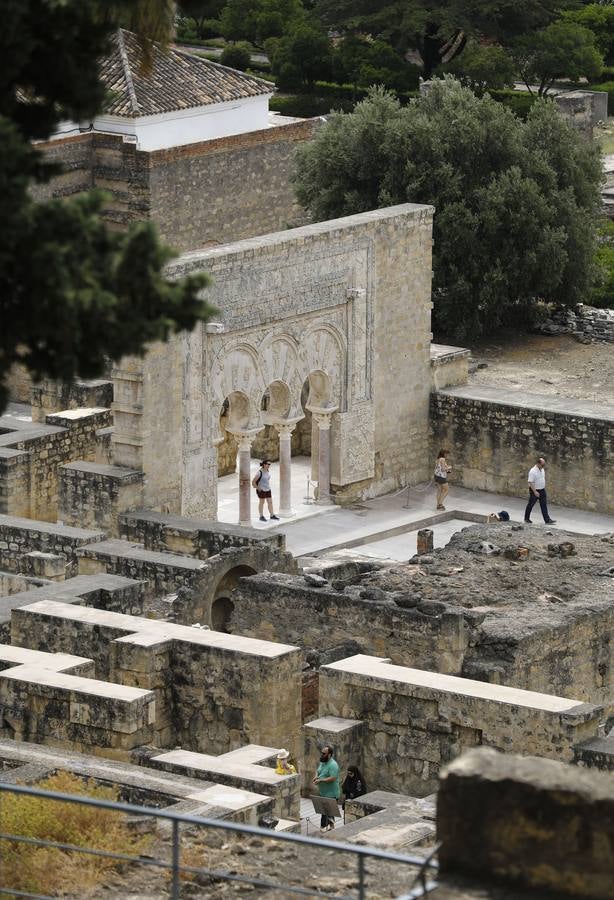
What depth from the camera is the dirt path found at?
1399 inches

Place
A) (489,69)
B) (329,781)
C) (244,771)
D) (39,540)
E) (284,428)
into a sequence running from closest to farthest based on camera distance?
(244,771) < (329,781) < (39,540) < (284,428) < (489,69)

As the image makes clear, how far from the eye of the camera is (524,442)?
32250mm

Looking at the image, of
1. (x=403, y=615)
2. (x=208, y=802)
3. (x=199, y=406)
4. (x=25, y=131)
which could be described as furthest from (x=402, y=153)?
(x=25, y=131)

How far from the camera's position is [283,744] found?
20.9m

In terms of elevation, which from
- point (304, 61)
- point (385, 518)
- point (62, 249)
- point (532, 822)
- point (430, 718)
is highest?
point (62, 249)

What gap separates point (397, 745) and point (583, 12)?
49446mm

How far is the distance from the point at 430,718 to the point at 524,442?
40.2ft

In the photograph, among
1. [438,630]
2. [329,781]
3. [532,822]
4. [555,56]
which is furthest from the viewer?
[555,56]

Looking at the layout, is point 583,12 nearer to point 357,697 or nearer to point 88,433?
A: point 88,433

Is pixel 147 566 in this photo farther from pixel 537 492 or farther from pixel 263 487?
pixel 537 492

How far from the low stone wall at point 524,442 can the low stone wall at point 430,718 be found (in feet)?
36.2

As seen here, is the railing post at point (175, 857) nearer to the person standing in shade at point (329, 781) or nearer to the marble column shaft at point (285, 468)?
the person standing in shade at point (329, 781)

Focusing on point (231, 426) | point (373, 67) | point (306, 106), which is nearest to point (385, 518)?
point (231, 426)

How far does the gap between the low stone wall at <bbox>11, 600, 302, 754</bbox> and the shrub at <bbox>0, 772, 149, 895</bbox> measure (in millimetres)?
4596
